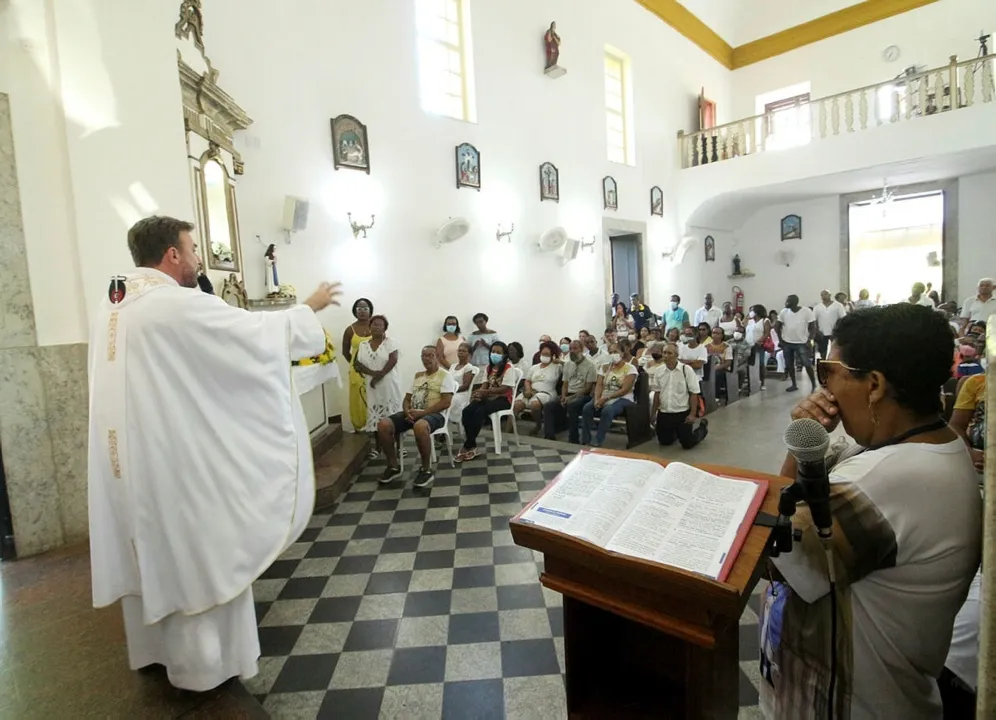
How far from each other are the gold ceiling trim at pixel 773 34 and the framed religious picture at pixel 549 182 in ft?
15.0

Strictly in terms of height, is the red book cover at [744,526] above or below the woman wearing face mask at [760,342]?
above

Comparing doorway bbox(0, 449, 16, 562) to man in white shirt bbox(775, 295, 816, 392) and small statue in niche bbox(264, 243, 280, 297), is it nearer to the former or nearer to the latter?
small statue in niche bbox(264, 243, 280, 297)

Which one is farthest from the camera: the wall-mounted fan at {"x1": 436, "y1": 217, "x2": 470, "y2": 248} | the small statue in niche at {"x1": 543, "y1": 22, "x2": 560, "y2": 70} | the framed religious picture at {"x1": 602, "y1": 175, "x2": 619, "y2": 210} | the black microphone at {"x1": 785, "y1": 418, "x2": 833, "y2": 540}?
the framed religious picture at {"x1": 602, "y1": 175, "x2": 619, "y2": 210}

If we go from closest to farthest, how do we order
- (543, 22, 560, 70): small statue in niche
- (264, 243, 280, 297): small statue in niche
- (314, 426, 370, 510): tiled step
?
(314, 426, 370, 510): tiled step → (264, 243, 280, 297): small statue in niche → (543, 22, 560, 70): small statue in niche

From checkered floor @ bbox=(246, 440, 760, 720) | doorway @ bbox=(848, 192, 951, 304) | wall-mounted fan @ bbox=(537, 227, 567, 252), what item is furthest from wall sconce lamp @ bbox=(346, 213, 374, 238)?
doorway @ bbox=(848, 192, 951, 304)

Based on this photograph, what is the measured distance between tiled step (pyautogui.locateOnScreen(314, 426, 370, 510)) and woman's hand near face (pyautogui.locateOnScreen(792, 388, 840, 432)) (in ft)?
11.0

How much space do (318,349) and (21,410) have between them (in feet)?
6.05

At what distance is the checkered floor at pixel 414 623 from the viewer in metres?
1.85

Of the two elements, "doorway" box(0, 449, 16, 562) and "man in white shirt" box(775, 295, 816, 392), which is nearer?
"doorway" box(0, 449, 16, 562)

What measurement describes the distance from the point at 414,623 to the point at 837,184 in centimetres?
1166

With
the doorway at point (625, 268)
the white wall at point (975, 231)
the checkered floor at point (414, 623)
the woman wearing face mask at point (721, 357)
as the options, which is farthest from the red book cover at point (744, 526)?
the white wall at point (975, 231)

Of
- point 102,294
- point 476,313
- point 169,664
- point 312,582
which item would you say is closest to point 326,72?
point 476,313

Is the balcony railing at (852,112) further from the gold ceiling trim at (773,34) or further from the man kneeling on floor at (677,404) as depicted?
the man kneeling on floor at (677,404)

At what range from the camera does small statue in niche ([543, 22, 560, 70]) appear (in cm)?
789
